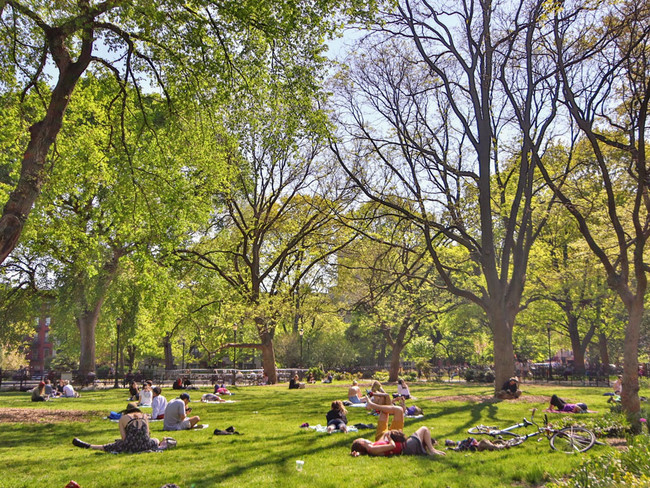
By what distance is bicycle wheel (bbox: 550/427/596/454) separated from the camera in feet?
29.2

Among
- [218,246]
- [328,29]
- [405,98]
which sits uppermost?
[405,98]

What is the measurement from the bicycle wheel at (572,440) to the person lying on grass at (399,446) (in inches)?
87.2

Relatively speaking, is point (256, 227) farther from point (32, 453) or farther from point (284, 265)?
point (32, 453)

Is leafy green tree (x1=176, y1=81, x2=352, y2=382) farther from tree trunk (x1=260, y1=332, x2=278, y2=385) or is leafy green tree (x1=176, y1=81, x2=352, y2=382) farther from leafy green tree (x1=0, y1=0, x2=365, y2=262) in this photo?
leafy green tree (x1=0, y1=0, x2=365, y2=262)

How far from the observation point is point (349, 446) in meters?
9.77

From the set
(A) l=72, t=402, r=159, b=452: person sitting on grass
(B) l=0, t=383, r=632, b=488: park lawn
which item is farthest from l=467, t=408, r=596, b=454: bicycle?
(A) l=72, t=402, r=159, b=452: person sitting on grass

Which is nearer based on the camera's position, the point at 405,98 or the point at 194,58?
the point at 194,58

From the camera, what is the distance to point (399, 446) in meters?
8.91

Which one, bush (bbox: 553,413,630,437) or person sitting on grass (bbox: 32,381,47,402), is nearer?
bush (bbox: 553,413,630,437)

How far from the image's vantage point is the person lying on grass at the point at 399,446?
346 inches

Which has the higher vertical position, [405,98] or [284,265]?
[405,98]

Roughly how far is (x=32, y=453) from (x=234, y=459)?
150 inches

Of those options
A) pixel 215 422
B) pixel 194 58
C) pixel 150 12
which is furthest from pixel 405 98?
pixel 215 422

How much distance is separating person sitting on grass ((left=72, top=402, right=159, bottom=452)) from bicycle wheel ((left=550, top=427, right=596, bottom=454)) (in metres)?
7.41
